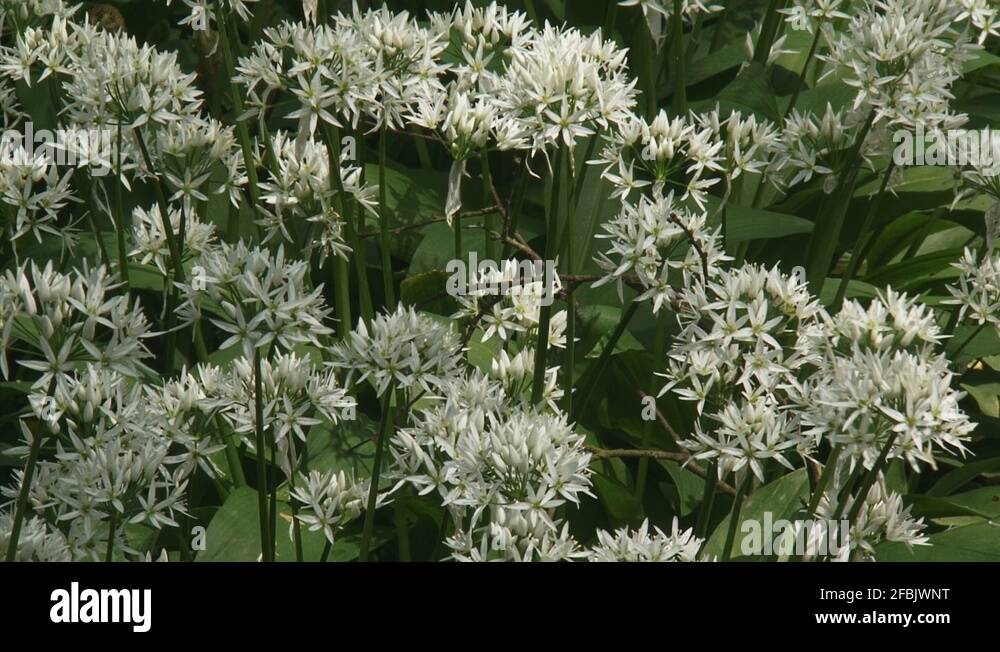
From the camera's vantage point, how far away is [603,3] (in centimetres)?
412

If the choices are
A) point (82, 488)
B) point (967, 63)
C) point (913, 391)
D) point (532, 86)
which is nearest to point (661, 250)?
point (532, 86)

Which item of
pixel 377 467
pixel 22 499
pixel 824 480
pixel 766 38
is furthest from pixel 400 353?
pixel 766 38

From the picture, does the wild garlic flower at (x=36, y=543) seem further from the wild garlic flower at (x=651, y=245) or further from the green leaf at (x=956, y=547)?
the green leaf at (x=956, y=547)

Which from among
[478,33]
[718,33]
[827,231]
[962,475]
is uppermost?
[718,33]

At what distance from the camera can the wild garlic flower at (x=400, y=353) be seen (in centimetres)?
193

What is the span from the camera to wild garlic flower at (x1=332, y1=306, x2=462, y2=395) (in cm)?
193

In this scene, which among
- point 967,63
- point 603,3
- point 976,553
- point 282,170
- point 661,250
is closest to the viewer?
point 661,250

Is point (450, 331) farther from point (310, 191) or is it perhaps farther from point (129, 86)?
point (129, 86)

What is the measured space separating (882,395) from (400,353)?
0.74 m

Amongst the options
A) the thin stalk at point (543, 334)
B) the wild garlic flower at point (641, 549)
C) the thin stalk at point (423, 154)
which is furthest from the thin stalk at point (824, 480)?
the thin stalk at point (423, 154)

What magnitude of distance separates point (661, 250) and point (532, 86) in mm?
383

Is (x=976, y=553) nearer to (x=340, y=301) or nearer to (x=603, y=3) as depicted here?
(x=340, y=301)

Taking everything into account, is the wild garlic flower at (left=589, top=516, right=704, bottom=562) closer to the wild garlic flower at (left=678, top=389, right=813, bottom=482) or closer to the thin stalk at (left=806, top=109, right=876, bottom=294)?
the wild garlic flower at (left=678, top=389, right=813, bottom=482)

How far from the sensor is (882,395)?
1679mm
